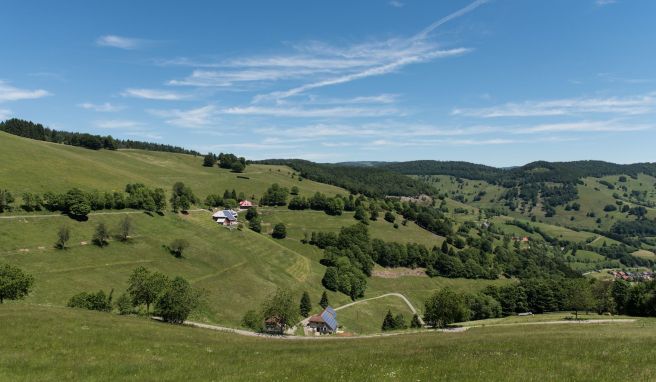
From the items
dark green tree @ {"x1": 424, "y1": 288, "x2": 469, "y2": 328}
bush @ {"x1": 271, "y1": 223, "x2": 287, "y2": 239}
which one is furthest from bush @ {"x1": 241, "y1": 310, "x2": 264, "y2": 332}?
bush @ {"x1": 271, "y1": 223, "x2": 287, "y2": 239}

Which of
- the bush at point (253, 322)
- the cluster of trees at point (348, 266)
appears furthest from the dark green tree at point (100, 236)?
the cluster of trees at point (348, 266)

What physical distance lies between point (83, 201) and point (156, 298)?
72.0 metres

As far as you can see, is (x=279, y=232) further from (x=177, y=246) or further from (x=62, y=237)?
(x=62, y=237)

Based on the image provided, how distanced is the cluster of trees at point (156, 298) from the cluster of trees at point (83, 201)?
49.5m

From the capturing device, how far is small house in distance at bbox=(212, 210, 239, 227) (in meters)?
181

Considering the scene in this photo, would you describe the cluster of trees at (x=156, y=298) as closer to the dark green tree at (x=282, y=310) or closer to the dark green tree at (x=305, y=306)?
the dark green tree at (x=282, y=310)

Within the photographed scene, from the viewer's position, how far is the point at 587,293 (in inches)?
3698

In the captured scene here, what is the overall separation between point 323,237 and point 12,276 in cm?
14194

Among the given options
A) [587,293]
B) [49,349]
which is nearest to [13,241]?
[49,349]

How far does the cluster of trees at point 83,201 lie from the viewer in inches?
4651

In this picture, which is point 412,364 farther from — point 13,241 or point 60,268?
point 13,241

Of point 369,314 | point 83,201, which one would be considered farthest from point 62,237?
point 369,314

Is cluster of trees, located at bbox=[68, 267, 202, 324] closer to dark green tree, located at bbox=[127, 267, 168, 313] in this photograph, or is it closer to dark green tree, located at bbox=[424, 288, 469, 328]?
dark green tree, located at bbox=[127, 267, 168, 313]

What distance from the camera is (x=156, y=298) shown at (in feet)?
241
